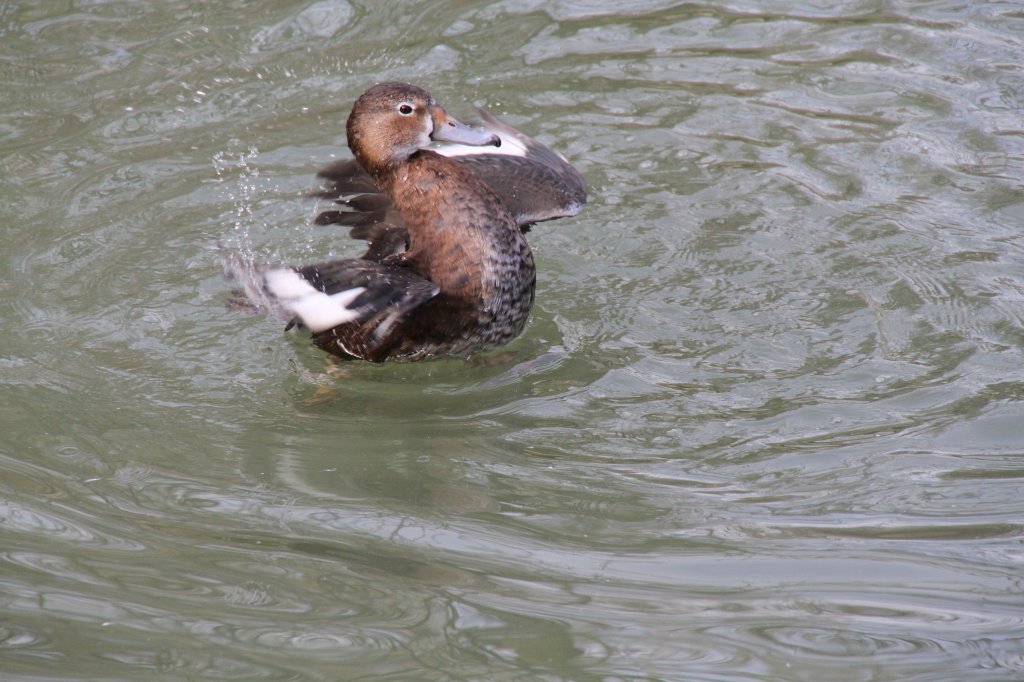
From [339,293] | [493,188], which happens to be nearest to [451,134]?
[493,188]

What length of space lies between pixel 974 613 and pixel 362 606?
1.74 m

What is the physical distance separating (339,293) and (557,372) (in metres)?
1.05

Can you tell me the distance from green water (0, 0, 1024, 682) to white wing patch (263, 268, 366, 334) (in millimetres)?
455

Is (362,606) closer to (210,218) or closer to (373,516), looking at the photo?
(373,516)

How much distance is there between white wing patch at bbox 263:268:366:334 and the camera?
4367 mm

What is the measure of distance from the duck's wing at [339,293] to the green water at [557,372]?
46cm

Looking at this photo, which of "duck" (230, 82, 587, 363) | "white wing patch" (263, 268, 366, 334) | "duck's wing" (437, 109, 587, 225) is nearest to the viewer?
"white wing patch" (263, 268, 366, 334)

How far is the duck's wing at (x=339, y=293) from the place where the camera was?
14.4 feet

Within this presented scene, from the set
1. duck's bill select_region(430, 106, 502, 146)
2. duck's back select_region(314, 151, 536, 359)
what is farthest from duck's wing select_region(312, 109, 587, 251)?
duck's back select_region(314, 151, 536, 359)

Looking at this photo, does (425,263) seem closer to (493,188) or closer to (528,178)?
(493,188)

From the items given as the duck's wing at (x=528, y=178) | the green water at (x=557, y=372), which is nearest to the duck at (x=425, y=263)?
the green water at (x=557, y=372)

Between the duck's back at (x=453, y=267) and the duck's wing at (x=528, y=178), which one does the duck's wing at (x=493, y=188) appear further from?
the duck's back at (x=453, y=267)

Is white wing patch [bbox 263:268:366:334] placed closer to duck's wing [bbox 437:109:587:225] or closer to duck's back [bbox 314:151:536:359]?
duck's back [bbox 314:151:536:359]

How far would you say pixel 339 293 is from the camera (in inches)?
175
